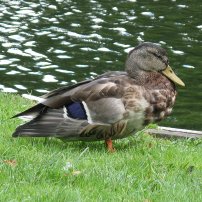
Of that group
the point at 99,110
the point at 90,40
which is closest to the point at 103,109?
the point at 99,110

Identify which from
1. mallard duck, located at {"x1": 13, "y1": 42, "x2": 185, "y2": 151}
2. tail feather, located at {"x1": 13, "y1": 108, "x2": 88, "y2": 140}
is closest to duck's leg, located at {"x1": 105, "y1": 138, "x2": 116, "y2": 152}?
mallard duck, located at {"x1": 13, "y1": 42, "x2": 185, "y2": 151}

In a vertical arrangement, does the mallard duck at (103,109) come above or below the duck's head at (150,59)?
below

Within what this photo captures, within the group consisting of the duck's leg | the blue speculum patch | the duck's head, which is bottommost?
the duck's leg

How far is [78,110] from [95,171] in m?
1.26

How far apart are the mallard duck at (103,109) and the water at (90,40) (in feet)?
17.9

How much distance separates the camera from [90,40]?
18469 millimetres

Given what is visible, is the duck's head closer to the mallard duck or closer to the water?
the mallard duck

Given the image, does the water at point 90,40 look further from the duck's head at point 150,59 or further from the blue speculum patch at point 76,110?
the blue speculum patch at point 76,110

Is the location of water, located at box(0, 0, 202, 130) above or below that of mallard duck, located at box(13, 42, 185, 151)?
below

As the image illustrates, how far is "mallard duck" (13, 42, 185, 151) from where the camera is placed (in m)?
7.50

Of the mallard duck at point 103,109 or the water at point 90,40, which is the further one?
the water at point 90,40

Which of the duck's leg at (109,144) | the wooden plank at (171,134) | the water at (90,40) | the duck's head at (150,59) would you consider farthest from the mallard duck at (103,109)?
the water at (90,40)

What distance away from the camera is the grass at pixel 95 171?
19.2 ft

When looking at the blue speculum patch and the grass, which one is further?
the blue speculum patch
